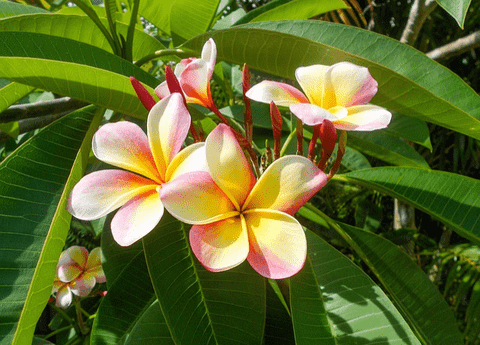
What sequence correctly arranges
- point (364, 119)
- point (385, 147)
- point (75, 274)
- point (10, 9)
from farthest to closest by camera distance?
point (75, 274) → point (385, 147) → point (10, 9) → point (364, 119)

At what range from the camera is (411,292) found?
2.28 ft

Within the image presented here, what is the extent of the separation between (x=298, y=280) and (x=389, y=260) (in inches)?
8.7

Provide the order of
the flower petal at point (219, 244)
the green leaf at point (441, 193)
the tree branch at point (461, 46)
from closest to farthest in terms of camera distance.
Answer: the flower petal at point (219, 244)
the green leaf at point (441, 193)
the tree branch at point (461, 46)

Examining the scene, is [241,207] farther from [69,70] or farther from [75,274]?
[75,274]

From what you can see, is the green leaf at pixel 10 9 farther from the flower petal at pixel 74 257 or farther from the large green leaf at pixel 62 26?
the flower petal at pixel 74 257

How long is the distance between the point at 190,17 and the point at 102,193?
637 mm

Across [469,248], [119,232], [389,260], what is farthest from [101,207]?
[469,248]

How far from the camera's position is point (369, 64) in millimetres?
547

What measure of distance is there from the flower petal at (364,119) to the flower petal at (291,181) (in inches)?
3.9

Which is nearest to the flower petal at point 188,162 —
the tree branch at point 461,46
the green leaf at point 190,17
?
the green leaf at point 190,17

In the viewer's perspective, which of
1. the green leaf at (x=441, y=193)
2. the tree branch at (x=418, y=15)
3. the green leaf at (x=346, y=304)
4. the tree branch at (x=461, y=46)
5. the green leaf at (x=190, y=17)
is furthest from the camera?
the tree branch at (x=418, y=15)

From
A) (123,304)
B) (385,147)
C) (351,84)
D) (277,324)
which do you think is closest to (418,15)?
(385,147)

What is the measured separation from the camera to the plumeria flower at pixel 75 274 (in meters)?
→ 1.15

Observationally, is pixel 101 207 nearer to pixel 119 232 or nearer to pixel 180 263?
pixel 119 232
